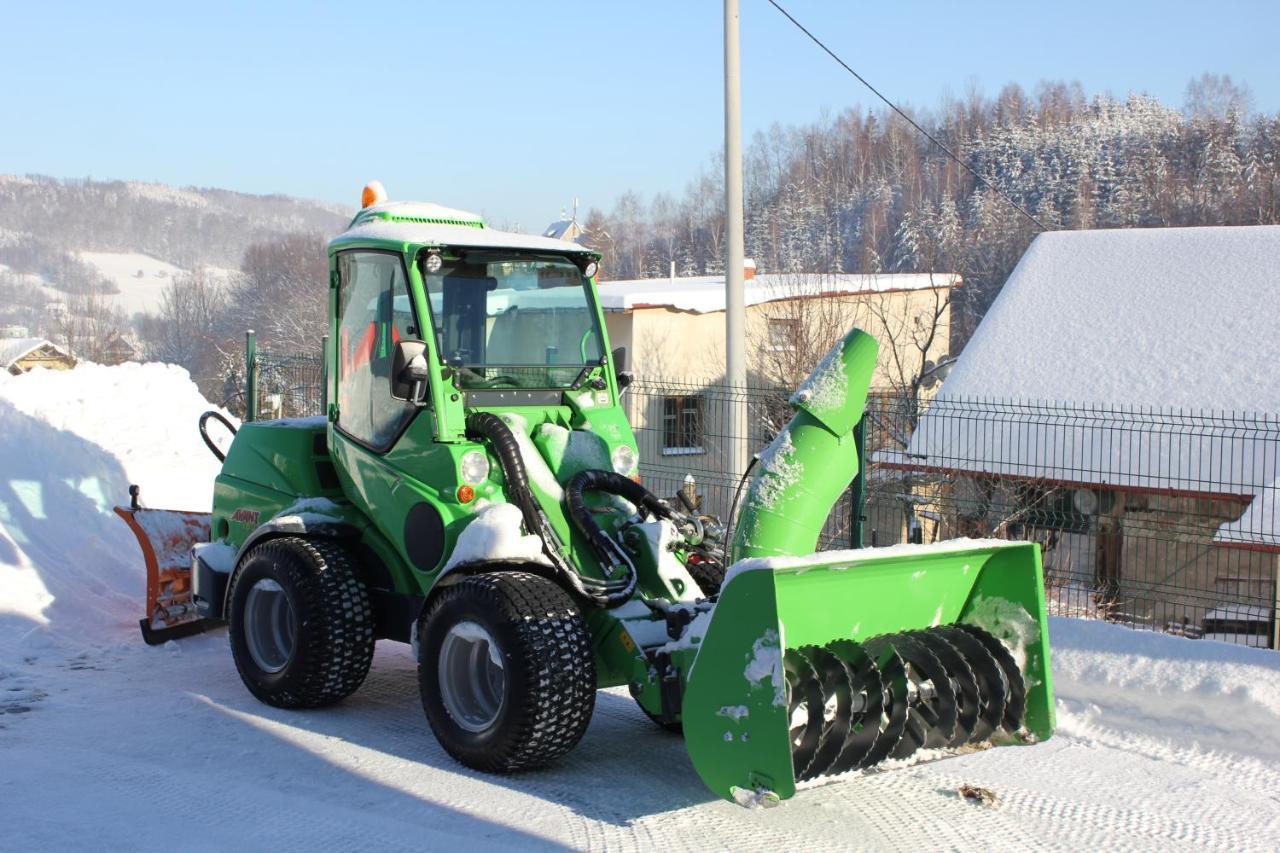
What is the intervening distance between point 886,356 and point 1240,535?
61.9 ft

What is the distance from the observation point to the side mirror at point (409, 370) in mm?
6164

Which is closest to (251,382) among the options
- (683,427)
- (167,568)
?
(683,427)

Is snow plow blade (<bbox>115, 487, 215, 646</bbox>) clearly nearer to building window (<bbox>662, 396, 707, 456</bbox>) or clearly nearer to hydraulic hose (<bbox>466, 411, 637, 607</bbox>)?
hydraulic hose (<bbox>466, 411, 637, 607</bbox>)

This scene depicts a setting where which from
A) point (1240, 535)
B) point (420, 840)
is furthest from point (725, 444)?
point (420, 840)

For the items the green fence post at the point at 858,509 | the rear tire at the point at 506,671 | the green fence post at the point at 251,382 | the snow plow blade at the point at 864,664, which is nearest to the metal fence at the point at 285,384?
the green fence post at the point at 251,382

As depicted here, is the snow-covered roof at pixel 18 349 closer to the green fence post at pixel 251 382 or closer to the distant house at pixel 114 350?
the distant house at pixel 114 350

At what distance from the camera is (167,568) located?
8.09m

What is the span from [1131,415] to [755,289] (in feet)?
65.0

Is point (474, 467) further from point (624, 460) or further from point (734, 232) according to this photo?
point (734, 232)

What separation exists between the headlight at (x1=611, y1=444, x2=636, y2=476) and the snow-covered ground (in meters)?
1.29

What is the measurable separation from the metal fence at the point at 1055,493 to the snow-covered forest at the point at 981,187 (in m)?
51.6

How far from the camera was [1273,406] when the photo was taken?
568 inches

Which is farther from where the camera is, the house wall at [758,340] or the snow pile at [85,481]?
the house wall at [758,340]

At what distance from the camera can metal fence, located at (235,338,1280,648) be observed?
9406 millimetres
